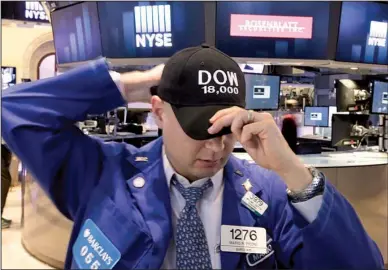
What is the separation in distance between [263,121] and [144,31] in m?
3.53

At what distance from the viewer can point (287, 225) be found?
1.05 meters

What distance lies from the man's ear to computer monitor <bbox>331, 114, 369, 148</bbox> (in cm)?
340

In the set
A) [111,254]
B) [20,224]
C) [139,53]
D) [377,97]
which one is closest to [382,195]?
[377,97]

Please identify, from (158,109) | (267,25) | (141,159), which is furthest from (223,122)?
(267,25)

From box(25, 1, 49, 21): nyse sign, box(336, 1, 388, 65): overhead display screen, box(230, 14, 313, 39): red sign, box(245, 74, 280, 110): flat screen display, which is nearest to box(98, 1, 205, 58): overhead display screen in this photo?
box(230, 14, 313, 39): red sign

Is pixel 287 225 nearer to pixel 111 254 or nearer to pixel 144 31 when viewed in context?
pixel 111 254

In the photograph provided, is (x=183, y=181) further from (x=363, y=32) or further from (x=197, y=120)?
(x=363, y=32)

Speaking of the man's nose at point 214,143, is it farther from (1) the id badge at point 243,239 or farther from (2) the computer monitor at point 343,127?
(2) the computer monitor at point 343,127

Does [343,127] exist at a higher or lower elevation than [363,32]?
lower

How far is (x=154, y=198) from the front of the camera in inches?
41.0

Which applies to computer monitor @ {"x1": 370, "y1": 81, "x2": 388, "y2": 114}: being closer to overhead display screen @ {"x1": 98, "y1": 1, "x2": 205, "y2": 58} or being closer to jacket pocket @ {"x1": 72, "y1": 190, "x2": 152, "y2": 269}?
overhead display screen @ {"x1": 98, "y1": 1, "x2": 205, "y2": 58}

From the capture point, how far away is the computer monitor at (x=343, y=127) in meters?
4.17

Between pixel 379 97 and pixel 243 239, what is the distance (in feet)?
13.5

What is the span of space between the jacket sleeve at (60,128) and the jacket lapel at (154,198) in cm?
11
